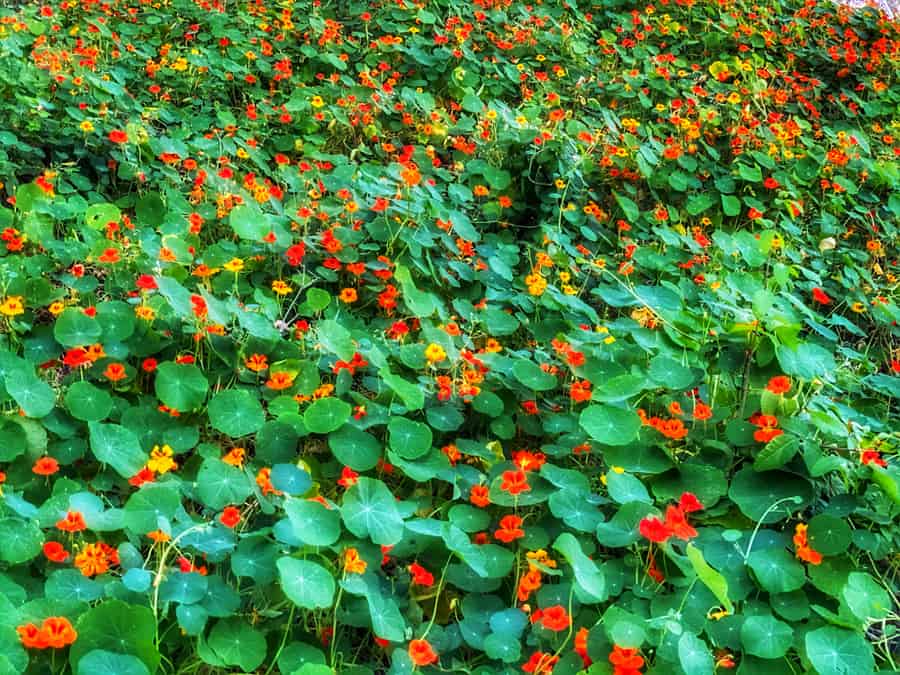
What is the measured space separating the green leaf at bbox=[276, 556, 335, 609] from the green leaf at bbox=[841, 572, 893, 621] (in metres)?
1.07

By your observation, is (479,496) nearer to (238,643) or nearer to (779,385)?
(238,643)

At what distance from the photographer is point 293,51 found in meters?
4.84

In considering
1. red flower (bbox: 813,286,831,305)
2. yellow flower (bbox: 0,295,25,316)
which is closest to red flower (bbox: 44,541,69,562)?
yellow flower (bbox: 0,295,25,316)

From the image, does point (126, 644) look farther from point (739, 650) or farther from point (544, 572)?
point (739, 650)

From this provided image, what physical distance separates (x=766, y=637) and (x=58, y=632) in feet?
4.47

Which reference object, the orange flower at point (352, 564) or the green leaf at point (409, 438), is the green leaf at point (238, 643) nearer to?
the orange flower at point (352, 564)

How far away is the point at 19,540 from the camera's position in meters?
1.69

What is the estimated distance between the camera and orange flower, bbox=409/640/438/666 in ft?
5.40

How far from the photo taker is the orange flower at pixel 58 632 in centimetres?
143

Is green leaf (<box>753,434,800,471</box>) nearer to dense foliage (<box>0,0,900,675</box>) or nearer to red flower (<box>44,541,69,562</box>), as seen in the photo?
dense foliage (<box>0,0,900,675</box>)

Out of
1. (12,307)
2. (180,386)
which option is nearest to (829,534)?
(180,386)

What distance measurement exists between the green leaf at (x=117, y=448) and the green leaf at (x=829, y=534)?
5.23 feet

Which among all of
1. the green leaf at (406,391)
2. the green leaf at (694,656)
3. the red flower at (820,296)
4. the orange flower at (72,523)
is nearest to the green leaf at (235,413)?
the green leaf at (406,391)

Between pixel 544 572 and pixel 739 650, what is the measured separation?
445 millimetres
